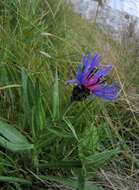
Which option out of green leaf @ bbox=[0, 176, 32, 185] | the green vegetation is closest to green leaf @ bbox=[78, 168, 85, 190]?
the green vegetation

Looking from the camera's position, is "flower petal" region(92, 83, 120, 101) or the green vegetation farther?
the green vegetation

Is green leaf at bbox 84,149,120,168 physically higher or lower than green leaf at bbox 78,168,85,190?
higher

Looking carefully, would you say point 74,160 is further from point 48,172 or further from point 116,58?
point 116,58

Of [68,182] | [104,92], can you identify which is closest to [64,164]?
[68,182]

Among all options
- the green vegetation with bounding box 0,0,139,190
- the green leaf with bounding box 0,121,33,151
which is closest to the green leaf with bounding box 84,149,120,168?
the green vegetation with bounding box 0,0,139,190

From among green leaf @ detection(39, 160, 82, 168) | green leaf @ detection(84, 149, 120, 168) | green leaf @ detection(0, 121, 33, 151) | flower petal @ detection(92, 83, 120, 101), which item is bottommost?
green leaf @ detection(39, 160, 82, 168)

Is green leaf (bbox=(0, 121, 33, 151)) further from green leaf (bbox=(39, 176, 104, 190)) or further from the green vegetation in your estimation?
green leaf (bbox=(39, 176, 104, 190))

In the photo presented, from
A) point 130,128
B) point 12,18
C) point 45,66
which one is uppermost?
point 12,18

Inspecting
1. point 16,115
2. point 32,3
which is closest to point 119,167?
point 16,115
